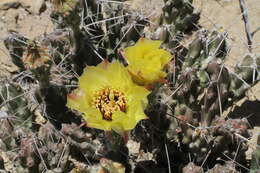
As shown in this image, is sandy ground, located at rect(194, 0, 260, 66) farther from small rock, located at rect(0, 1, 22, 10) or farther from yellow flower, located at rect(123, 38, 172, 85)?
small rock, located at rect(0, 1, 22, 10)

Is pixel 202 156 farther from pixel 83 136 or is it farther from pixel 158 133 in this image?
pixel 83 136

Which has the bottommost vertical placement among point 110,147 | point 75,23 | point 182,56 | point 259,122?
point 259,122

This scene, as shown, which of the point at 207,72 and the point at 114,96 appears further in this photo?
the point at 207,72

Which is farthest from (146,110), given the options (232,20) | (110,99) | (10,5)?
Answer: (10,5)

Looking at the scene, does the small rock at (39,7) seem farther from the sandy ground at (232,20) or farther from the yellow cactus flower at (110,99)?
the yellow cactus flower at (110,99)

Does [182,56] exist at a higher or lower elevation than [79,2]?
lower

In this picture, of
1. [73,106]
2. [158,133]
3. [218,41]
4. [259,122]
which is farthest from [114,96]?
[259,122]

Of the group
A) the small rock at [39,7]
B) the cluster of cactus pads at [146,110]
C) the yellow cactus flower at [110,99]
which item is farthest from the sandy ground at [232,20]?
the yellow cactus flower at [110,99]

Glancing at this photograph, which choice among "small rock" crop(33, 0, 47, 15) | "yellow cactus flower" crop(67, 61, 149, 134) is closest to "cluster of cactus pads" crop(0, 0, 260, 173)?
"yellow cactus flower" crop(67, 61, 149, 134)
